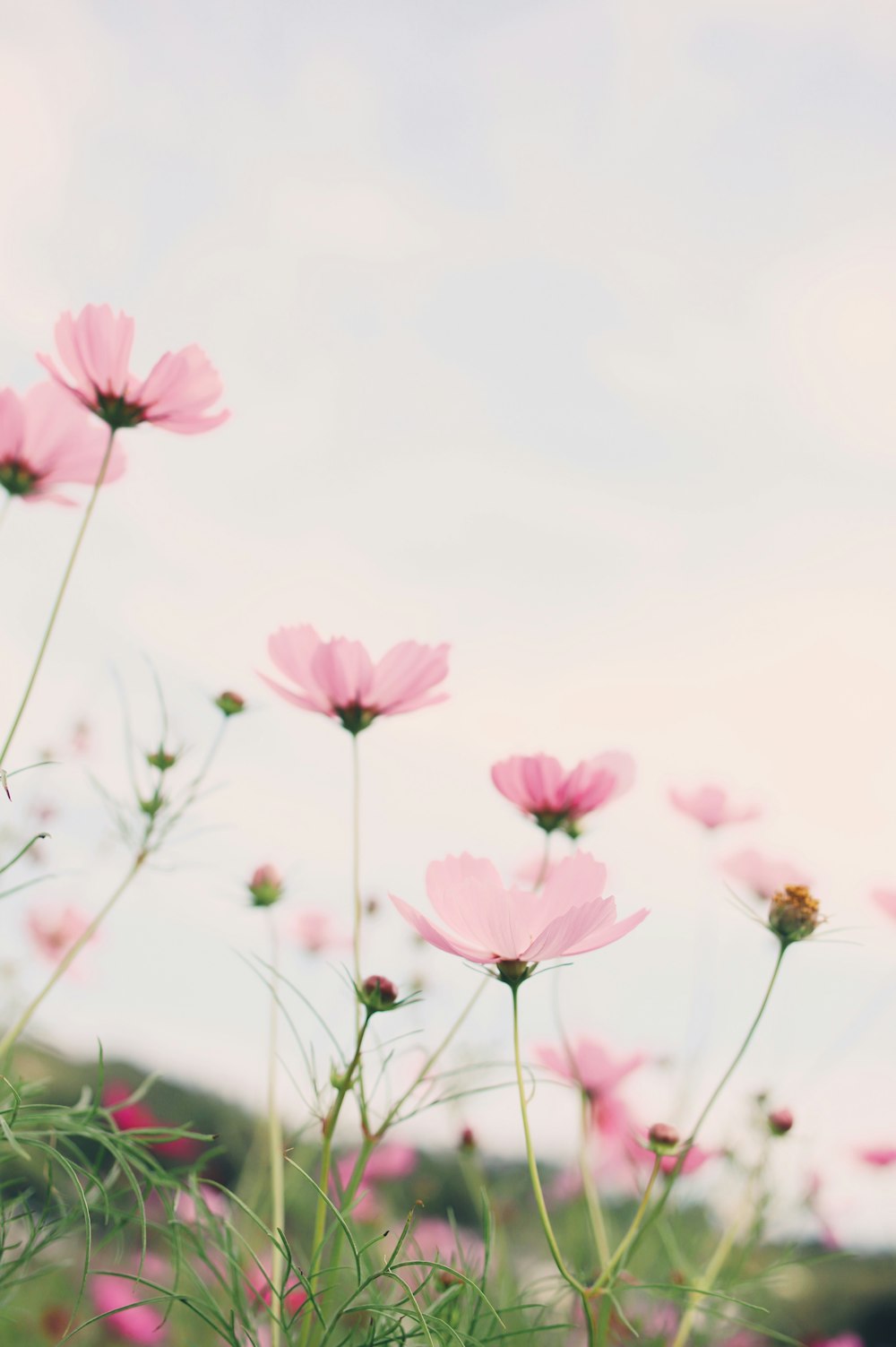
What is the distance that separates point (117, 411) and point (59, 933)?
4.94 ft

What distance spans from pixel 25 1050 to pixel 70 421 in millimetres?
2751

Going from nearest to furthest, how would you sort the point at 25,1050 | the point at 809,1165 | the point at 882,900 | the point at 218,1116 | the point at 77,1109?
the point at 77,1109 < the point at 882,900 < the point at 809,1165 < the point at 25,1050 < the point at 218,1116

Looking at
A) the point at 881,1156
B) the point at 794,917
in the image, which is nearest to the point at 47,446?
the point at 794,917

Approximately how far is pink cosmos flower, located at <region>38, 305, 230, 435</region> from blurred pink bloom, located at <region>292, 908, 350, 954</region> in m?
0.92

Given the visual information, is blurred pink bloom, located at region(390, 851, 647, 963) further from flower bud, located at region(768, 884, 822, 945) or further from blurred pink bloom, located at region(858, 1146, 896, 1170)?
blurred pink bloom, located at region(858, 1146, 896, 1170)

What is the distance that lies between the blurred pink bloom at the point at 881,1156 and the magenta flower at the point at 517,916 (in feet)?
5.04

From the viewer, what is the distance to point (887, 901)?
1054 millimetres

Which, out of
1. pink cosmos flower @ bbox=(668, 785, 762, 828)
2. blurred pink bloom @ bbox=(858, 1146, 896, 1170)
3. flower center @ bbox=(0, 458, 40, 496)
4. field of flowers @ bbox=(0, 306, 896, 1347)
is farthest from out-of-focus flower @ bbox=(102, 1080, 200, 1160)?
blurred pink bloom @ bbox=(858, 1146, 896, 1170)

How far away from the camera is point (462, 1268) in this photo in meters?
0.84

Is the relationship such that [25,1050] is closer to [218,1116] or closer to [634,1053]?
[218,1116]

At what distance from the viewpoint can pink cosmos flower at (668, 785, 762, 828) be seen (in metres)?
1.19

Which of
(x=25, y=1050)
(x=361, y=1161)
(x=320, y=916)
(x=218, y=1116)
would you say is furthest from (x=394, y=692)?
(x=218, y=1116)

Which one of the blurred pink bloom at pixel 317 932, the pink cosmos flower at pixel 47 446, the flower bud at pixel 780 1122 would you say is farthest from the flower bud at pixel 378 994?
the blurred pink bloom at pixel 317 932

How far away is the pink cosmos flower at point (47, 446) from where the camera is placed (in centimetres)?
81
